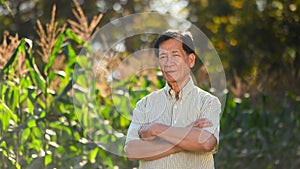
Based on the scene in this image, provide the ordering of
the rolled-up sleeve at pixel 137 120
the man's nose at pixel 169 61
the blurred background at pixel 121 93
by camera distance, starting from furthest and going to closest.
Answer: the blurred background at pixel 121 93, the rolled-up sleeve at pixel 137 120, the man's nose at pixel 169 61

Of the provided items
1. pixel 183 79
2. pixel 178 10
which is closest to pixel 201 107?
pixel 183 79

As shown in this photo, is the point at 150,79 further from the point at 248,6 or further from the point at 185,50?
the point at 248,6

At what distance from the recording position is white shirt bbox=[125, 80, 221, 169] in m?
4.17

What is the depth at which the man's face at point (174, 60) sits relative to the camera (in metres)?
4.10

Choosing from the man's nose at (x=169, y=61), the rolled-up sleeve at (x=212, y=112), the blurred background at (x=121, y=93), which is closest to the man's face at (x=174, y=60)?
the man's nose at (x=169, y=61)

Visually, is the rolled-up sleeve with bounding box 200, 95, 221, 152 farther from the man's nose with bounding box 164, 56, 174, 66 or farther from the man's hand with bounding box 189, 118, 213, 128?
the man's nose with bounding box 164, 56, 174, 66

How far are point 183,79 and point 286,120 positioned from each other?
5268 millimetres

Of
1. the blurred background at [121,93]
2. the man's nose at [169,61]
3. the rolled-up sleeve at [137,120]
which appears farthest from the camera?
the blurred background at [121,93]

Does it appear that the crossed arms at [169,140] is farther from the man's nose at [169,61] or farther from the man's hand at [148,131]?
the man's nose at [169,61]

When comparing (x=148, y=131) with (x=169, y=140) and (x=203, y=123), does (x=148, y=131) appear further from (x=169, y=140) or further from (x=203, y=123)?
(x=203, y=123)

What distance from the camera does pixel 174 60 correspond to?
13.5 feet

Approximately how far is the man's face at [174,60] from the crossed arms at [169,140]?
9.2 inches

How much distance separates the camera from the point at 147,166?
420 cm

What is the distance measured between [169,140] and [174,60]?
376mm
